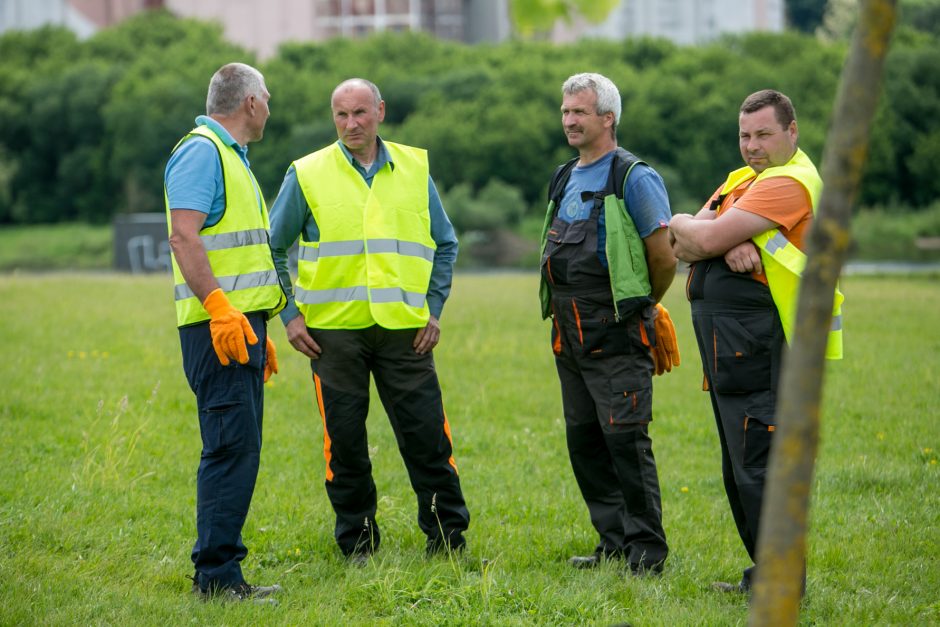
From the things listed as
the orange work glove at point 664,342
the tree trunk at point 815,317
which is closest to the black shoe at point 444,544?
the orange work glove at point 664,342

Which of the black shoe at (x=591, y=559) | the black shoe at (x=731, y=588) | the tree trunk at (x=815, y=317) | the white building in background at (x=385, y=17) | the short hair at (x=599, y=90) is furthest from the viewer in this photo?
the white building in background at (x=385, y=17)

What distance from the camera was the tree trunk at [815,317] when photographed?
7.86 ft

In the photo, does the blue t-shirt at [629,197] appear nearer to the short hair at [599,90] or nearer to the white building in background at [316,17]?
the short hair at [599,90]

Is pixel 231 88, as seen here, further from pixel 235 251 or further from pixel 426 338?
pixel 426 338

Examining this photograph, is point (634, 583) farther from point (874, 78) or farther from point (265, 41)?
point (265, 41)

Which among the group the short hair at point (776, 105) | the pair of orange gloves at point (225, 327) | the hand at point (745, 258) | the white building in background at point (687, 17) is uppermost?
the white building in background at point (687, 17)

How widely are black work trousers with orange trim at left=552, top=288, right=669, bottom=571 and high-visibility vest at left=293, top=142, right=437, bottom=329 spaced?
78 cm

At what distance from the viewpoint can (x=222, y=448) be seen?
4949 mm

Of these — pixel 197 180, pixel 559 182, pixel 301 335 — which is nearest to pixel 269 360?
pixel 301 335

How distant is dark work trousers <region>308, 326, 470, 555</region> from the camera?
221 inches

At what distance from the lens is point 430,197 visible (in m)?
5.86

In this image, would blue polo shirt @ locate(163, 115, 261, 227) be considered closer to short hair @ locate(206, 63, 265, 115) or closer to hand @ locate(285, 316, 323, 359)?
short hair @ locate(206, 63, 265, 115)

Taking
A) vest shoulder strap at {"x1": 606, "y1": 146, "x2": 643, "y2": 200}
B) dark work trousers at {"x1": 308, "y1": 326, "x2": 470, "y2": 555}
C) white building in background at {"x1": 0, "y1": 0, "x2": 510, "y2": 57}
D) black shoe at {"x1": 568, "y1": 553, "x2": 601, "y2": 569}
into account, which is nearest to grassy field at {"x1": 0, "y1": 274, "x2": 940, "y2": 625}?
black shoe at {"x1": 568, "y1": 553, "x2": 601, "y2": 569}

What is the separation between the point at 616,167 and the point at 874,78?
3032 millimetres
